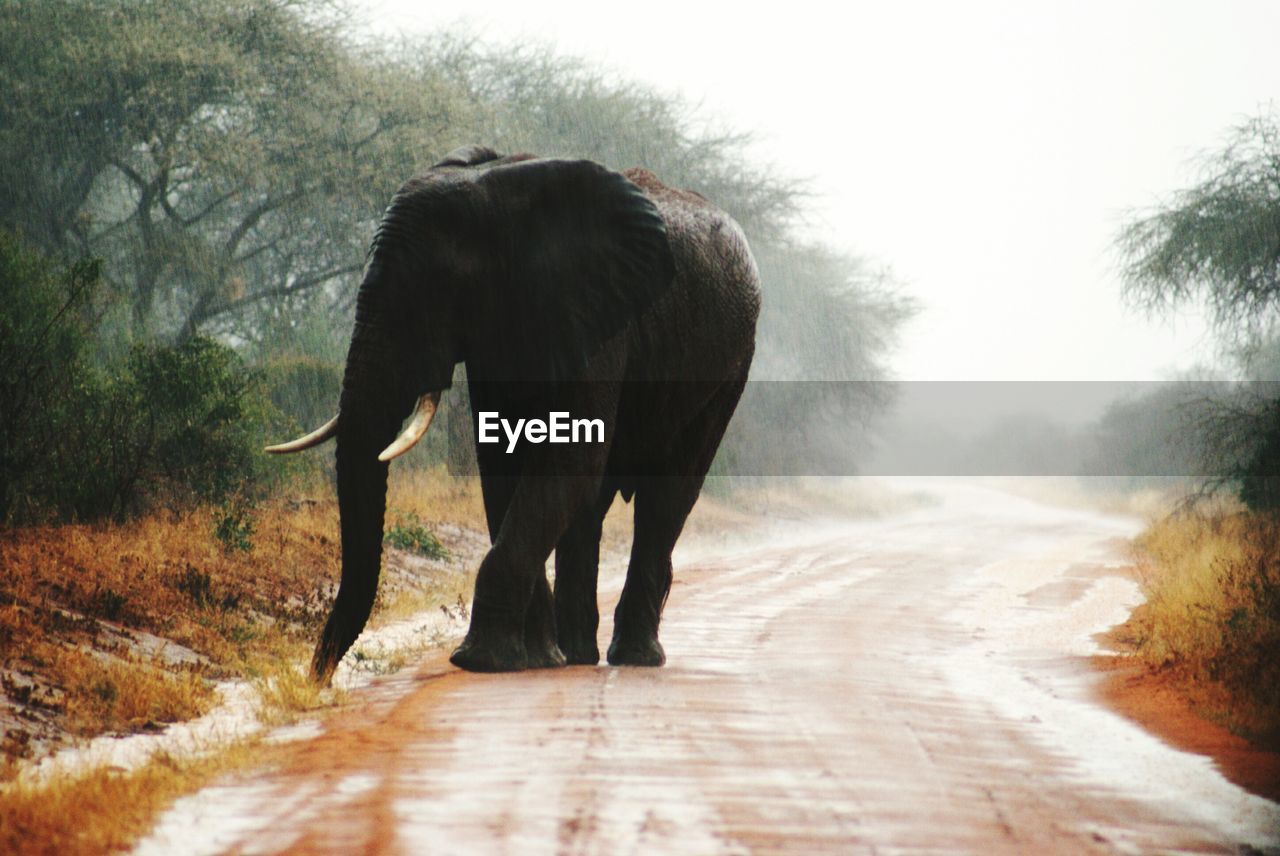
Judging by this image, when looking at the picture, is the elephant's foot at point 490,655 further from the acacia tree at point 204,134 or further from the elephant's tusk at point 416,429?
the acacia tree at point 204,134

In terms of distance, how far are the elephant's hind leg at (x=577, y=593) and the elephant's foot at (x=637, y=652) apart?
0.18 metres

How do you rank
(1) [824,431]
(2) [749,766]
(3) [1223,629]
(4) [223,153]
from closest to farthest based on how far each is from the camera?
(2) [749,766] < (3) [1223,629] < (4) [223,153] < (1) [824,431]

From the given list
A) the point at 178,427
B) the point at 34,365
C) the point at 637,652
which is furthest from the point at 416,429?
the point at 178,427

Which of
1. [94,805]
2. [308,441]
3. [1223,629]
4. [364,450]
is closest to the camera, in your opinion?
[94,805]

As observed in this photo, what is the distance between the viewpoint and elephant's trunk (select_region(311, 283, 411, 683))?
8.22 m

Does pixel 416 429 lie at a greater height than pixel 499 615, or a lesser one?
greater

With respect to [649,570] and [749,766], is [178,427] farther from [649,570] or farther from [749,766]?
[749,766]

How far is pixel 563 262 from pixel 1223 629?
4.90m

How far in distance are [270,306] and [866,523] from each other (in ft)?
47.0

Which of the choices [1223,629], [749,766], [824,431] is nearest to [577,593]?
[749,766]

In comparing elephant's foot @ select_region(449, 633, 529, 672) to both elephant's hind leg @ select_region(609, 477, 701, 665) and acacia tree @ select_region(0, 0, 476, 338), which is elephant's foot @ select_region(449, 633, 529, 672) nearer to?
elephant's hind leg @ select_region(609, 477, 701, 665)

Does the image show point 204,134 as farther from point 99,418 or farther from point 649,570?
point 649,570

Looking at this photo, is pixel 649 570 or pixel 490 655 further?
pixel 649 570

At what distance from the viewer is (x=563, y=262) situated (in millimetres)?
8906
